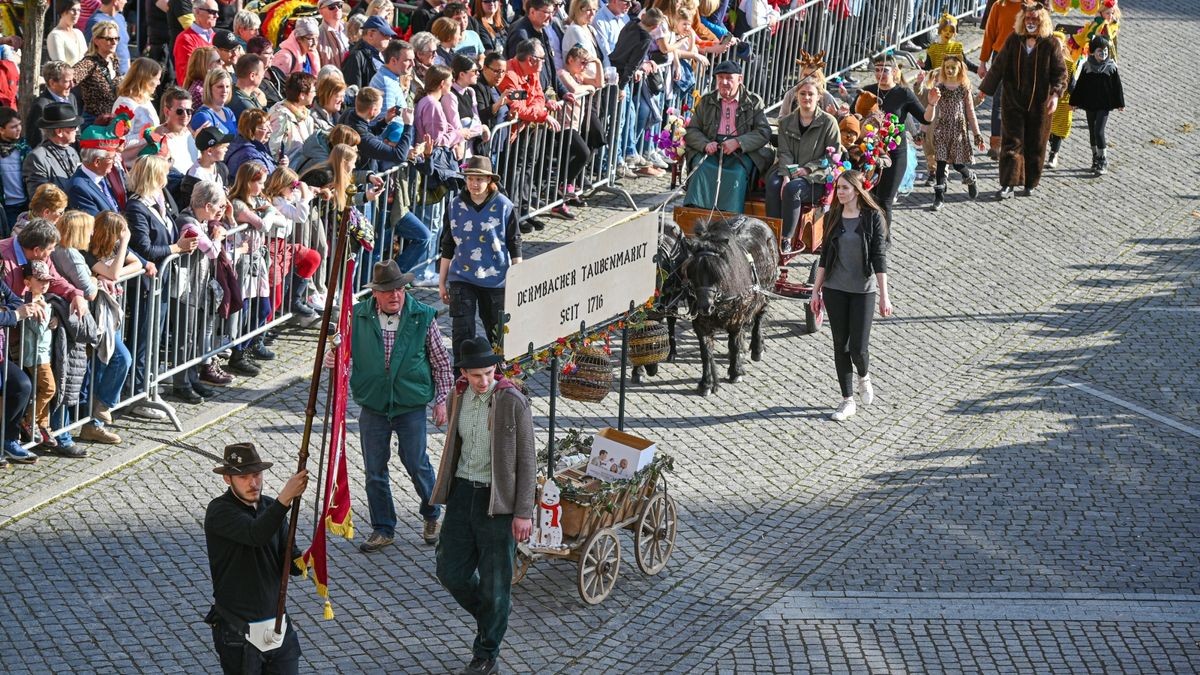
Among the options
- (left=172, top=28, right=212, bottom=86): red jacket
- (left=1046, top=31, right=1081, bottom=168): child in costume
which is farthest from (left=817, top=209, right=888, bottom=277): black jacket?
(left=1046, top=31, right=1081, bottom=168): child in costume

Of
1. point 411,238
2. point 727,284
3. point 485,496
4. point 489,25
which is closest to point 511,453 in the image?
point 485,496

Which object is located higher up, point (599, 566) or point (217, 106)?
point (217, 106)

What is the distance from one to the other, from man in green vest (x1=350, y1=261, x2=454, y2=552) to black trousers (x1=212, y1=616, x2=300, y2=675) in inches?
97.1

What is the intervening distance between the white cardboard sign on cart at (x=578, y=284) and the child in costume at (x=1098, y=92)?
35.3 ft

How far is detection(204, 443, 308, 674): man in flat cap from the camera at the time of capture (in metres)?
8.60

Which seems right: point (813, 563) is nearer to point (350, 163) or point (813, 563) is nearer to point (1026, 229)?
point (350, 163)

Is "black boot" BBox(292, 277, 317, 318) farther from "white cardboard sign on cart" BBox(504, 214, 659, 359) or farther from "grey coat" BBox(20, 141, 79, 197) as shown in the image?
"white cardboard sign on cart" BBox(504, 214, 659, 359)

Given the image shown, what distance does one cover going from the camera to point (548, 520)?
10742 mm

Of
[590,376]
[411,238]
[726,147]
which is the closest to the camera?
[590,376]

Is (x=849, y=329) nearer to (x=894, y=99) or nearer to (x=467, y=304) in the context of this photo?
(x=467, y=304)

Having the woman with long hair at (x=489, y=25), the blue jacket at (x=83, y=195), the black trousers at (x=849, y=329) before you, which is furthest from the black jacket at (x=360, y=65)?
the black trousers at (x=849, y=329)

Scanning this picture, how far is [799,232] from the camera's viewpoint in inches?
643

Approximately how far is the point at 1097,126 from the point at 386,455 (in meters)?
12.2

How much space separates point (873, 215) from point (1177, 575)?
3.59m
